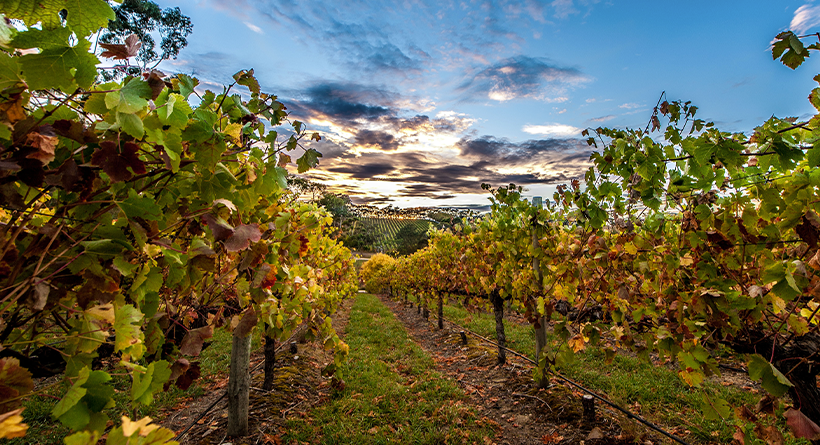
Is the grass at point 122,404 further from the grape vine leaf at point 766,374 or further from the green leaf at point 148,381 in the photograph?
the grape vine leaf at point 766,374

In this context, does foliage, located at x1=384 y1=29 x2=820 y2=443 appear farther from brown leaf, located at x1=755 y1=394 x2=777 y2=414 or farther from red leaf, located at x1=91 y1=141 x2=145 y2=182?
red leaf, located at x1=91 y1=141 x2=145 y2=182

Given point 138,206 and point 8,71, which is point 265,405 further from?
point 8,71

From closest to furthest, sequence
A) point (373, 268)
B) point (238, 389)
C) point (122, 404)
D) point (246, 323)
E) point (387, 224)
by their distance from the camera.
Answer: point (246, 323) < point (238, 389) < point (122, 404) < point (373, 268) < point (387, 224)

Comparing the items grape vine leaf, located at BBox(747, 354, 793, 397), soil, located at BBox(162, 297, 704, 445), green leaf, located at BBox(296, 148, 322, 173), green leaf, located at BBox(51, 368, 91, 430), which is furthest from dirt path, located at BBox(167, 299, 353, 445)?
grape vine leaf, located at BBox(747, 354, 793, 397)

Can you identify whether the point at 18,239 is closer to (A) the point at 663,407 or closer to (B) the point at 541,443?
(B) the point at 541,443

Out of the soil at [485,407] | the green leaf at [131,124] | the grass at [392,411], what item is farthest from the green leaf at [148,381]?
the grass at [392,411]

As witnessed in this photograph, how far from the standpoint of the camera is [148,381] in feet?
3.54

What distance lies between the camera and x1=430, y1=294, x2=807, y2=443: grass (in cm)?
465

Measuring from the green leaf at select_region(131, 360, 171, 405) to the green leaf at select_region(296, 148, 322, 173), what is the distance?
1.16 metres

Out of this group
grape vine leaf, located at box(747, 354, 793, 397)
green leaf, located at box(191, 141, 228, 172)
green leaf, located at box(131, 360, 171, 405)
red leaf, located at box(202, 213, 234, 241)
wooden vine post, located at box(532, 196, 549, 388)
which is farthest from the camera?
wooden vine post, located at box(532, 196, 549, 388)

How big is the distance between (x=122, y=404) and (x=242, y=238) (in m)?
6.22

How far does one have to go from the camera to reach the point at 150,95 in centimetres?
99

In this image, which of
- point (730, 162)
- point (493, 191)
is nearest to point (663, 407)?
point (493, 191)

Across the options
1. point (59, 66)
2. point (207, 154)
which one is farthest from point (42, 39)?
point (207, 154)
